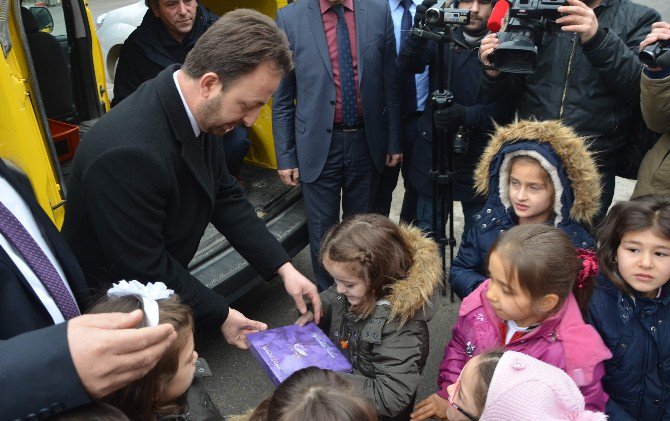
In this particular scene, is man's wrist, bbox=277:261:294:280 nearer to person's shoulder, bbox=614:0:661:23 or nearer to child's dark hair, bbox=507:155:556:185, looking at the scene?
child's dark hair, bbox=507:155:556:185

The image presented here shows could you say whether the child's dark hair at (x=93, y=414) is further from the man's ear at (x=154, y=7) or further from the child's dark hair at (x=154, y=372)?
the man's ear at (x=154, y=7)

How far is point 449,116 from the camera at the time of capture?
348 centimetres

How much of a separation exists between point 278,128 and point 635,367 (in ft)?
7.77

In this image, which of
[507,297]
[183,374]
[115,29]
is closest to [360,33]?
[507,297]

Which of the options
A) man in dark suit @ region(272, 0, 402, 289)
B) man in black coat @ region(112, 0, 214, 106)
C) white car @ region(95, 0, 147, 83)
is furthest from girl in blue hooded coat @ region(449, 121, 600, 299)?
white car @ region(95, 0, 147, 83)

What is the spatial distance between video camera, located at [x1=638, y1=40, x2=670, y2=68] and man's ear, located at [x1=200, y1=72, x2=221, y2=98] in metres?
1.86

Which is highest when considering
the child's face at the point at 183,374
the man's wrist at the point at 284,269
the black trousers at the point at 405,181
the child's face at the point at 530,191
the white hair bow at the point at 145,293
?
the white hair bow at the point at 145,293

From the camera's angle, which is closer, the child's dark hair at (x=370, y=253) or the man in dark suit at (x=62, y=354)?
the man in dark suit at (x=62, y=354)

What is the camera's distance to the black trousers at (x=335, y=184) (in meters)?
3.82

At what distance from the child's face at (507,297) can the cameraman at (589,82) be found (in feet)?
4.38

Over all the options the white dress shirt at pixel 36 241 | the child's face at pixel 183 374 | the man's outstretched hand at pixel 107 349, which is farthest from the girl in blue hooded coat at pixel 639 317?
the white dress shirt at pixel 36 241

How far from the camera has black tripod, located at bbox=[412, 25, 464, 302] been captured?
11.2ft

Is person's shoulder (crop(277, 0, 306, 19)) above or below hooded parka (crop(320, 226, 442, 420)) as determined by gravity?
above

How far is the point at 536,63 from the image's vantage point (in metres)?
3.13
